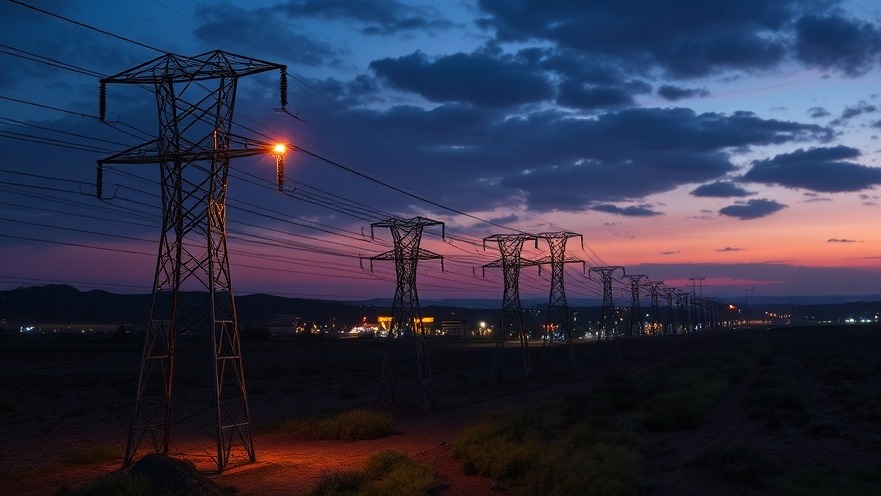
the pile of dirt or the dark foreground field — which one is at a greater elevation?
the pile of dirt

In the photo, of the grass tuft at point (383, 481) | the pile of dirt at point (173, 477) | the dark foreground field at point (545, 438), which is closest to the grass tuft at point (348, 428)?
the dark foreground field at point (545, 438)

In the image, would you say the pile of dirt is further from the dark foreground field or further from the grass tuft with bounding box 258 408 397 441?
the grass tuft with bounding box 258 408 397 441

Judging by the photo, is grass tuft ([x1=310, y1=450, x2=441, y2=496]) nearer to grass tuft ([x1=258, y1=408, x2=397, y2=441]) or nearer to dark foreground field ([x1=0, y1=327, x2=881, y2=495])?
dark foreground field ([x1=0, y1=327, x2=881, y2=495])

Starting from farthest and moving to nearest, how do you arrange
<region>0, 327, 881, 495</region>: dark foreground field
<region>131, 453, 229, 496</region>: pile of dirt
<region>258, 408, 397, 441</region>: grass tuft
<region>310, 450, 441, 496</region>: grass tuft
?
<region>258, 408, 397, 441</region>: grass tuft → <region>0, 327, 881, 495</region>: dark foreground field → <region>310, 450, 441, 496</region>: grass tuft → <region>131, 453, 229, 496</region>: pile of dirt

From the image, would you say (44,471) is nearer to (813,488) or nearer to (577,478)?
(577,478)

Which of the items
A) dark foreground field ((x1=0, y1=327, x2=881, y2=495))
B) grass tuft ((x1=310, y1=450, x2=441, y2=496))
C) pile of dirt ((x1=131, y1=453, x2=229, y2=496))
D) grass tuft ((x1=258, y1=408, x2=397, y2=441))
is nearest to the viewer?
pile of dirt ((x1=131, y1=453, x2=229, y2=496))

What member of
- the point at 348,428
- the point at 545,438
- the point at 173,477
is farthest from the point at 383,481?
the point at 348,428

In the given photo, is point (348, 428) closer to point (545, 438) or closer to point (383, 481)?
point (545, 438)

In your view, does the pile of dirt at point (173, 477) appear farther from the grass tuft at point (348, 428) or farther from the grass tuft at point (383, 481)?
the grass tuft at point (348, 428)

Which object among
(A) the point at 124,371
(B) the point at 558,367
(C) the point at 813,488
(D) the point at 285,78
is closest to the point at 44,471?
(D) the point at 285,78

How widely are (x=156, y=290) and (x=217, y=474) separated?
5.54 metres

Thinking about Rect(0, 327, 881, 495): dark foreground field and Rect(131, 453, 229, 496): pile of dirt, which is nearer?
Rect(131, 453, 229, 496): pile of dirt

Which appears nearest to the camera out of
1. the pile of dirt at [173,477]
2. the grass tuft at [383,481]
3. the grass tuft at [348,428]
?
the pile of dirt at [173,477]

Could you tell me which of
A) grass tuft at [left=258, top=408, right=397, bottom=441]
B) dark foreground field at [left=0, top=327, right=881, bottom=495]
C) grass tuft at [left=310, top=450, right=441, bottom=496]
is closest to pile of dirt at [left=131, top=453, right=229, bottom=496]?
dark foreground field at [left=0, top=327, right=881, bottom=495]
